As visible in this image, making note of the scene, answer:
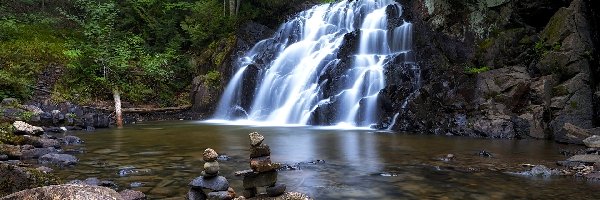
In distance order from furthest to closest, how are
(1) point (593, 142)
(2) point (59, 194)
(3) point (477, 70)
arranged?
(3) point (477, 70) < (1) point (593, 142) < (2) point (59, 194)

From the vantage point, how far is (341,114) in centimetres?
1975

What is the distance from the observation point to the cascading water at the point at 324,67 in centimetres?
2002

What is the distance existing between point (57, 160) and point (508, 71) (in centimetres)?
1500

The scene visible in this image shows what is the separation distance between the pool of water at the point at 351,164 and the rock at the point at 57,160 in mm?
239

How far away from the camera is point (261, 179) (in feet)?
21.0

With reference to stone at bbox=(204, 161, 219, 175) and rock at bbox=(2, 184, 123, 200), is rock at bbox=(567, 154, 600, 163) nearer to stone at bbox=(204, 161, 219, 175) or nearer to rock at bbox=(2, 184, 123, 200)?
stone at bbox=(204, 161, 219, 175)

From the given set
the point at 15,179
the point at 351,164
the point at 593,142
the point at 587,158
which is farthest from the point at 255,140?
the point at 593,142

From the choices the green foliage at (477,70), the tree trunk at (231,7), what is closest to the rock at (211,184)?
the green foliage at (477,70)

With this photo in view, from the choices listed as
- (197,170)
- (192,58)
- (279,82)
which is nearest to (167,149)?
(197,170)

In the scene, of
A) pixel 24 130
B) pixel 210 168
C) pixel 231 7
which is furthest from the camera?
pixel 231 7

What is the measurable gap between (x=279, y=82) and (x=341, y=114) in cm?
484

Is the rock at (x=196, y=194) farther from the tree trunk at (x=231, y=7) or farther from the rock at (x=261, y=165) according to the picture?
the tree trunk at (x=231, y=7)

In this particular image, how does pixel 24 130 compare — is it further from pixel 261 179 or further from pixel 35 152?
pixel 261 179

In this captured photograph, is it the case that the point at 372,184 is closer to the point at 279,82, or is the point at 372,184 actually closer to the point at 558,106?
the point at 558,106
